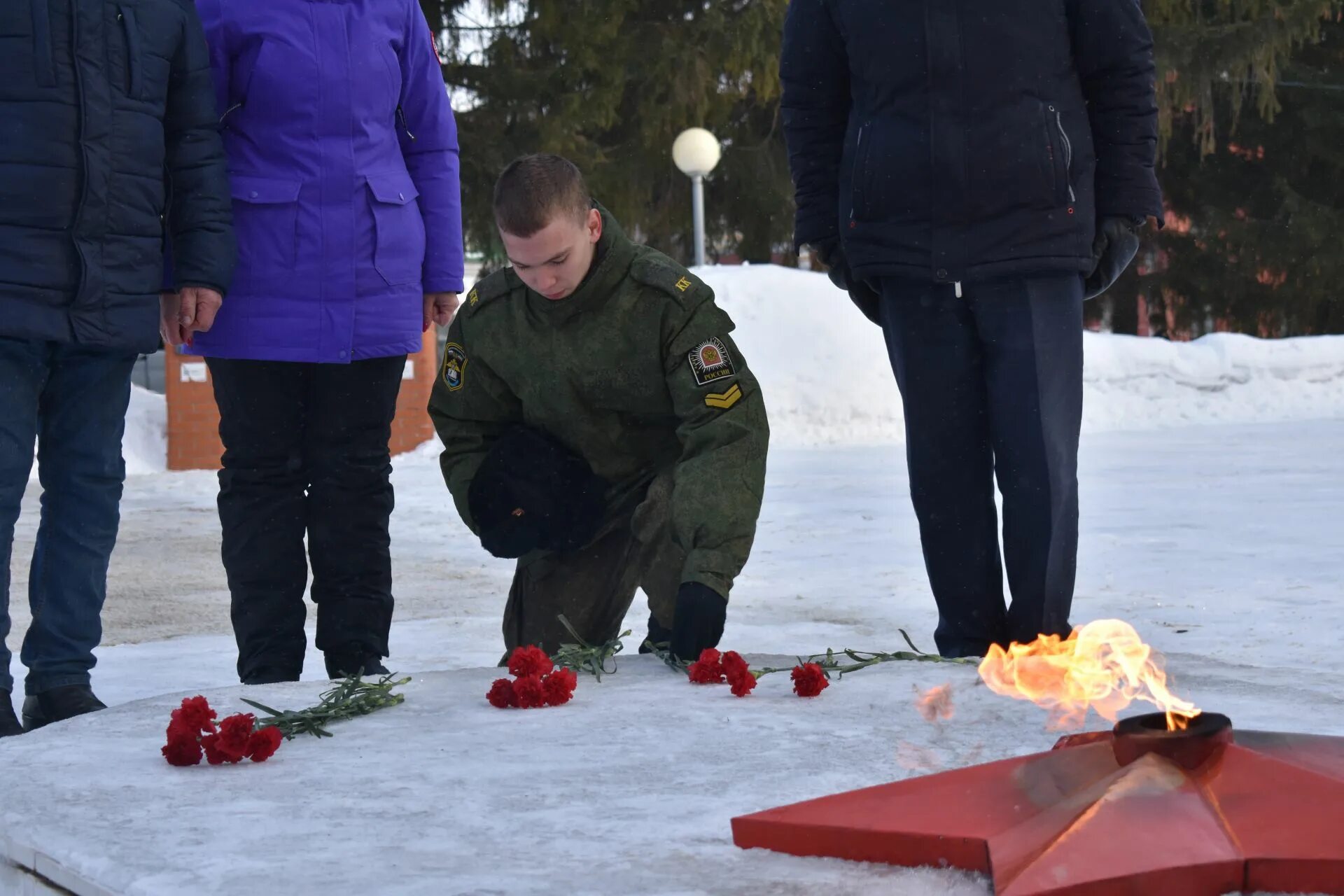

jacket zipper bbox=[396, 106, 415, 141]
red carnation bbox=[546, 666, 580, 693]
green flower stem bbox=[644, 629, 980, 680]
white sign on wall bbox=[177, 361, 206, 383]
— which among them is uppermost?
jacket zipper bbox=[396, 106, 415, 141]

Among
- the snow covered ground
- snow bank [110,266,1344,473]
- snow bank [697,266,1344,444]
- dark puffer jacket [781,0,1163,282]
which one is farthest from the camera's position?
snow bank [697,266,1344,444]

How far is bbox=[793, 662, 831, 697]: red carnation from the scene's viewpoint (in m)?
2.84

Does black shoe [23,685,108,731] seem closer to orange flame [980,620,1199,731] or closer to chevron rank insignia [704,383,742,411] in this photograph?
chevron rank insignia [704,383,742,411]

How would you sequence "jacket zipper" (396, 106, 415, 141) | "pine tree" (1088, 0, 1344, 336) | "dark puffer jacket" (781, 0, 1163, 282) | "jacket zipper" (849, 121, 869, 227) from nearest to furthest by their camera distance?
1. "dark puffer jacket" (781, 0, 1163, 282)
2. "jacket zipper" (849, 121, 869, 227)
3. "jacket zipper" (396, 106, 415, 141)
4. "pine tree" (1088, 0, 1344, 336)

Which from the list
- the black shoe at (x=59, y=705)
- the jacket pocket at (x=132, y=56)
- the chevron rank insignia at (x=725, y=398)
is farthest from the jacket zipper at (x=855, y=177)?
the black shoe at (x=59, y=705)

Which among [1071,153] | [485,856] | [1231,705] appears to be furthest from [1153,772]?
[1071,153]

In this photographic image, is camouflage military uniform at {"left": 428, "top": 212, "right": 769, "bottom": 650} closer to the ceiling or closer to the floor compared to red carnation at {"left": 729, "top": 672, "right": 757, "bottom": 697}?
closer to the ceiling

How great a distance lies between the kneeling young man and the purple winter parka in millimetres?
232

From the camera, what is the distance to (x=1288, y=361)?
1375cm

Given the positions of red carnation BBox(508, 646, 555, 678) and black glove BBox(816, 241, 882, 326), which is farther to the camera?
black glove BBox(816, 241, 882, 326)

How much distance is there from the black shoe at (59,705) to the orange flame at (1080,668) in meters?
1.82

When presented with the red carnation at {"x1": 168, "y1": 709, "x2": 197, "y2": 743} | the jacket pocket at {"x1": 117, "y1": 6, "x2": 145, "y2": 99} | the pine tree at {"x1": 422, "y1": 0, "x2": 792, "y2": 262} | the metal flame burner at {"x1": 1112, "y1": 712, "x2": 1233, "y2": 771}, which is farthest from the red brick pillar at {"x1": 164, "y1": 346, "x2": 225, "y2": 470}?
the metal flame burner at {"x1": 1112, "y1": 712, "x2": 1233, "y2": 771}

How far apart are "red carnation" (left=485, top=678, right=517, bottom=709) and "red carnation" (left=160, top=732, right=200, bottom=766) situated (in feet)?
1.83

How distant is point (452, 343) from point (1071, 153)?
1.39 meters
